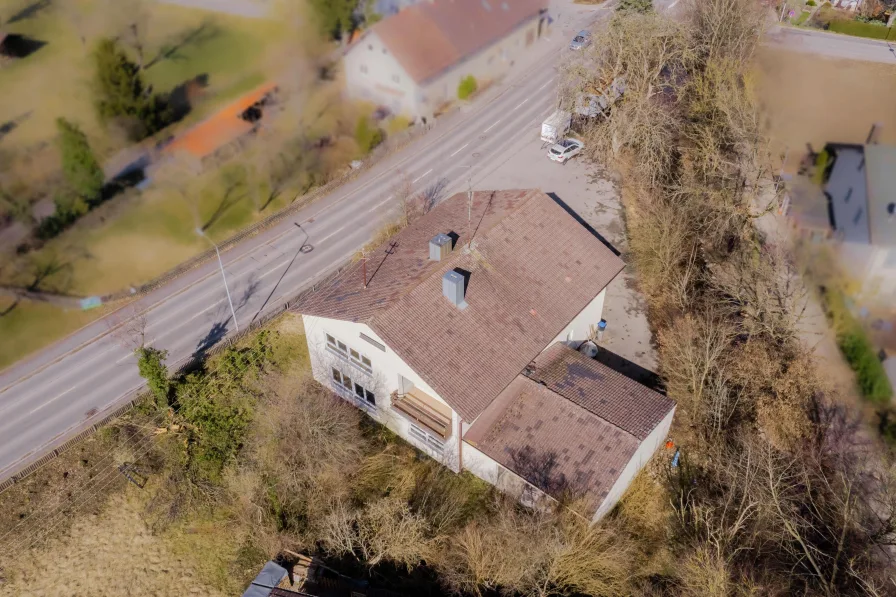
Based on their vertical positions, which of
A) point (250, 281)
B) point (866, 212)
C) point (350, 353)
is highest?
point (866, 212)

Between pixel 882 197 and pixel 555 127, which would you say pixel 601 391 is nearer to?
pixel 882 197

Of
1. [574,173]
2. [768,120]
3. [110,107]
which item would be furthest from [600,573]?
[574,173]

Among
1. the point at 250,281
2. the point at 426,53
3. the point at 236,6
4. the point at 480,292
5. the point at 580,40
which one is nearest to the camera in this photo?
the point at 236,6

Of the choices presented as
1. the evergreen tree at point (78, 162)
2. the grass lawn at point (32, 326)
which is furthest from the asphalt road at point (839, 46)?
the grass lawn at point (32, 326)

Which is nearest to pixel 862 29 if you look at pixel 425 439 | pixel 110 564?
pixel 425 439

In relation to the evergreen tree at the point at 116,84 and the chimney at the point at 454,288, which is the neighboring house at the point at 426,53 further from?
the chimney at the point at 454,288

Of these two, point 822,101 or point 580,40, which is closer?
point 822,101

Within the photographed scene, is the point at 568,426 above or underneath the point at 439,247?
underneath

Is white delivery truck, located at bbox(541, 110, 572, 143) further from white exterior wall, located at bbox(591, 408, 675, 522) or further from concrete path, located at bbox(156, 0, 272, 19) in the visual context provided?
concrete path, located at bbox(156, 0, 272, 19)
